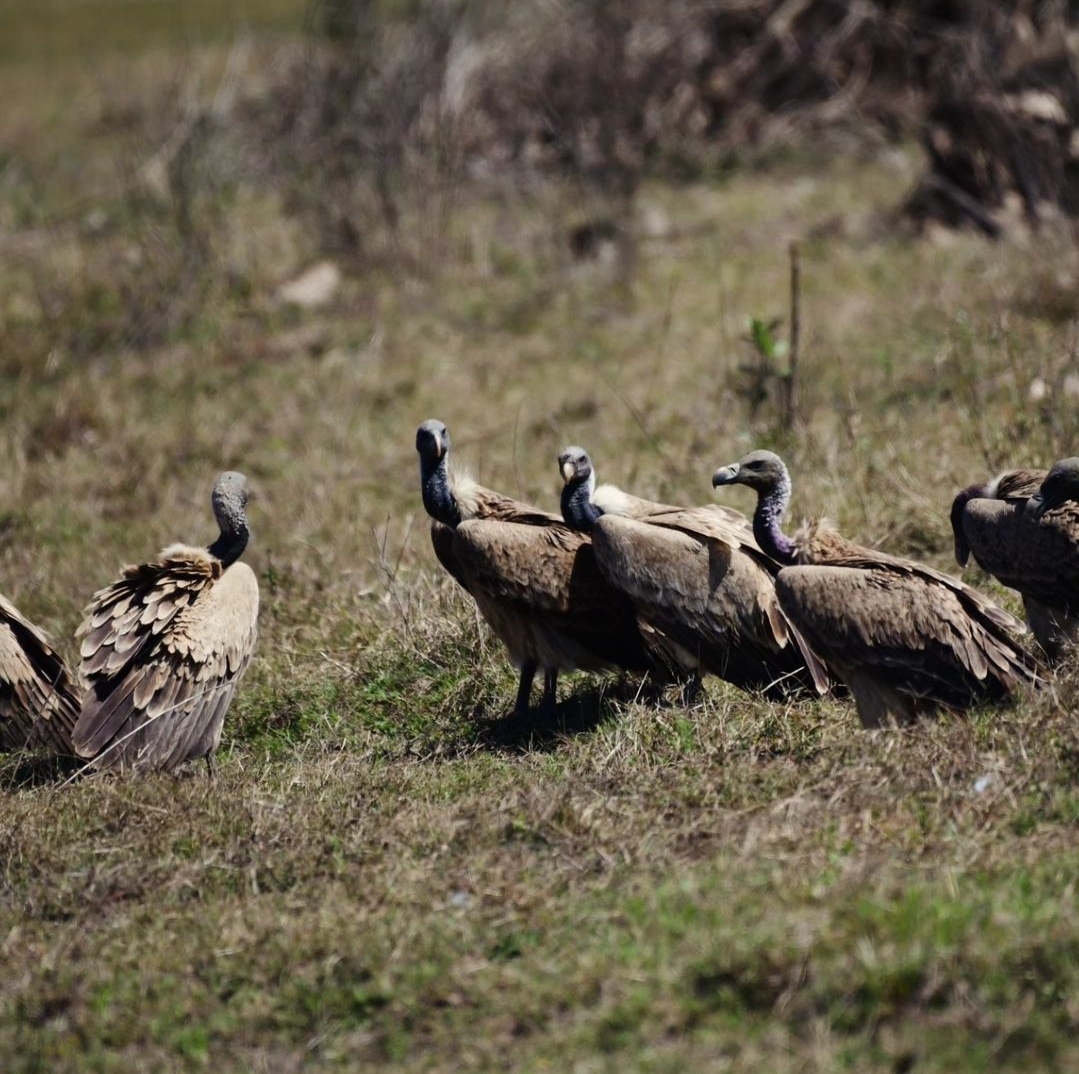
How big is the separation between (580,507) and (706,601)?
0.75 metres

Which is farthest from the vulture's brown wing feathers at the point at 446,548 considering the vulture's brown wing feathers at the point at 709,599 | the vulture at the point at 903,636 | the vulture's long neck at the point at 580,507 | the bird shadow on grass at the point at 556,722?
the vulture at the point at 903,636

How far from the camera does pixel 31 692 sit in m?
6.53

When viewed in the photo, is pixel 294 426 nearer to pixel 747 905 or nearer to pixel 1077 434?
pixel 1077 434

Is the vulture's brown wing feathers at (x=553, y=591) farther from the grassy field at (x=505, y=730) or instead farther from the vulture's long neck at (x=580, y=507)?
the grassy field at (x=505, y=730)

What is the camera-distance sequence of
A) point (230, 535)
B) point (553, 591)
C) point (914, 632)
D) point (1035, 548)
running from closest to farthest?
point (914, 632), point (1035, 548), point (553, 591), point (230, 535)

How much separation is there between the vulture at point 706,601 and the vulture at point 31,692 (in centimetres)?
227

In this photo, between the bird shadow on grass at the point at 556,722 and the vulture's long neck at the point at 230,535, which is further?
the vulture's long neck at the point at 230,535

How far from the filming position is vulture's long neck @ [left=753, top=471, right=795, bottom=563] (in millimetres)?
6285

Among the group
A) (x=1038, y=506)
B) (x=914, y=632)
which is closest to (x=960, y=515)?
(x=1038, y=506)

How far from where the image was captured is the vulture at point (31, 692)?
6.50 meters

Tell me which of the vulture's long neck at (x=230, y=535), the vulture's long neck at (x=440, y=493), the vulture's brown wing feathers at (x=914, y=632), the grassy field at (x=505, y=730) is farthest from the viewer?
the vulture's long neck at (x=230, y=535)

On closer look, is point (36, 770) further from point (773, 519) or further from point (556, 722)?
point (773, 519)

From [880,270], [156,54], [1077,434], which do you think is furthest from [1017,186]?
[156,54]

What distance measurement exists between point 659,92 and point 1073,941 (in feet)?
38.7
